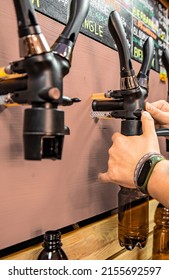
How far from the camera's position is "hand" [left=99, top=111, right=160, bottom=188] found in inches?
25.5

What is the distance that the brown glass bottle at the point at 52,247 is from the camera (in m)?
0.58

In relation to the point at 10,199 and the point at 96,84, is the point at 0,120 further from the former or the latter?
the point at 96,84

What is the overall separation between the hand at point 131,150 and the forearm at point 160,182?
4cm

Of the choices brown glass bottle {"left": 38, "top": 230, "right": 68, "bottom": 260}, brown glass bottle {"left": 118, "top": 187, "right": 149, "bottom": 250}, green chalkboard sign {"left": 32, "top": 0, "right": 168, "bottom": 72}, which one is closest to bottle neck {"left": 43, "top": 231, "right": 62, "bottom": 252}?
brown glass bottle {"left": 38, "top": 230, "right": 68, "bottom": 260}

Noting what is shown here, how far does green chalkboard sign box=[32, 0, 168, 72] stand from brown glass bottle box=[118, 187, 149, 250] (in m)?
0.39

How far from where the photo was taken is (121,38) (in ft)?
2.13

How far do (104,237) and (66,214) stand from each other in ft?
0.53

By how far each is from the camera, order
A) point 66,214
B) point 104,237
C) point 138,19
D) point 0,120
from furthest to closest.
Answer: point 138,19, point 104,237, point 66,214, point 0,120

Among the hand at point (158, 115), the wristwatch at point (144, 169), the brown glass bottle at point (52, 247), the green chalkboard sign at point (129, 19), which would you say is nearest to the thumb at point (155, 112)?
the hand at point (158, 115)

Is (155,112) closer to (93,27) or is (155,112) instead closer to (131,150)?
(131,150)

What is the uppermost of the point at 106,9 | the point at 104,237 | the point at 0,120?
the point at 106,9

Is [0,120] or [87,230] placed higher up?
[0,120]
